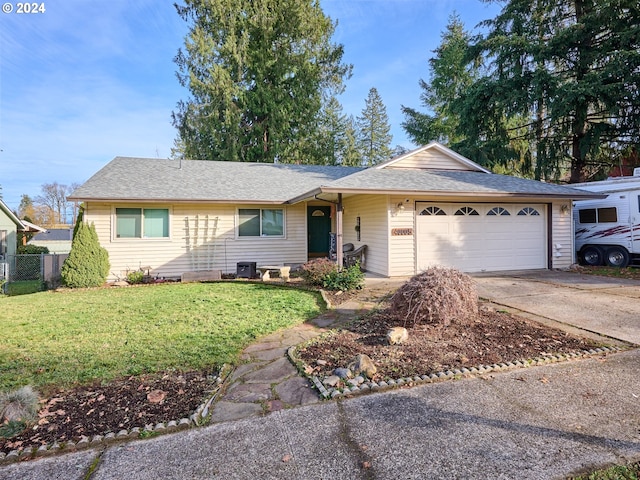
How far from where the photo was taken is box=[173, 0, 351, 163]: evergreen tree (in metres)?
19.9

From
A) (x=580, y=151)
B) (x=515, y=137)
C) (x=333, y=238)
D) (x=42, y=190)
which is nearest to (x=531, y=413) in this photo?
(x=333, y=238)

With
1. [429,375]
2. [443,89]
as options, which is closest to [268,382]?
[429,375]

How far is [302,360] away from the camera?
12.8ft

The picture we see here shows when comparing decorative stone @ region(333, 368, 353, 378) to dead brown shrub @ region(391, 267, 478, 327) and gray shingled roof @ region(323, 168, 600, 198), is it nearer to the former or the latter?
dead brown shrub @ region(391, 267, 478, 327)

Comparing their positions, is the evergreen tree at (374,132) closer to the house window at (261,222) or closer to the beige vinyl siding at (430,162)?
the beige vinyl siding at (430,162)

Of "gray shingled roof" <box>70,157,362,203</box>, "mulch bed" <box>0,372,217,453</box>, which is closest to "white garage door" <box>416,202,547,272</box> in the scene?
"gray shingled roof" <box>70,157,362,203</box>

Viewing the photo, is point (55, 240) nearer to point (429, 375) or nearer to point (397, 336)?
point (397, 336)

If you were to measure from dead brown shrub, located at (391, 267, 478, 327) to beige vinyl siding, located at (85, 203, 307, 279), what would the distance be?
7076mm

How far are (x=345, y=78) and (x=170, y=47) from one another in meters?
11.1

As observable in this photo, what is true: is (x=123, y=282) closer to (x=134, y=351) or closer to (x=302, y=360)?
(x=134, y=351)

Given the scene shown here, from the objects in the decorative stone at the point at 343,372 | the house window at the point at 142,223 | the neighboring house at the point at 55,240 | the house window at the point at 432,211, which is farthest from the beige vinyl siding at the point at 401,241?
the neighboring house at the point at 55,240

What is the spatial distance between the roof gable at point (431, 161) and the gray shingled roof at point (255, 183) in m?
0.25

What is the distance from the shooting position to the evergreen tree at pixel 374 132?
111 ft

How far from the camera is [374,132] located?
34.4 metres
